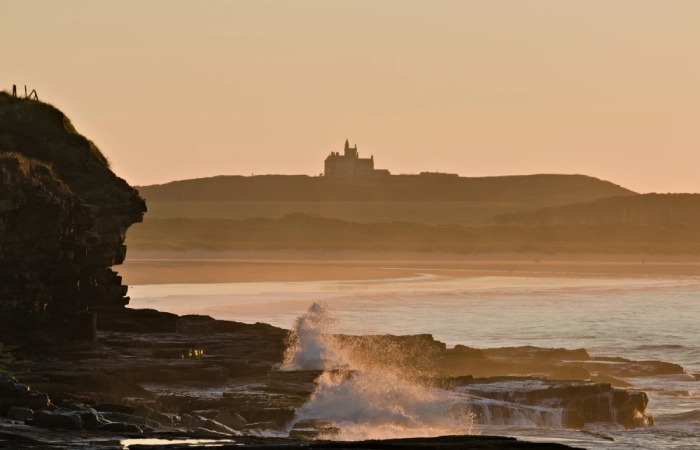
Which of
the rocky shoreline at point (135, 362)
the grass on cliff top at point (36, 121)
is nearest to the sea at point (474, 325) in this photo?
the rocky shoreline at point (135, 362)

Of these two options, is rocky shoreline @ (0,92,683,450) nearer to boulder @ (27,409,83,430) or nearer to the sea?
boulder @ (27,409,83,430)

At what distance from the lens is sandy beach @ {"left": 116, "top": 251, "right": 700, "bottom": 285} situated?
349 feet

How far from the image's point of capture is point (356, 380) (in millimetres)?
37469

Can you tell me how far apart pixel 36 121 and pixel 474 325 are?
86.9 ft

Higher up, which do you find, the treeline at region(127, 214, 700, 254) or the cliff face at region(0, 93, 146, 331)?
the treeline at region(127, 214, 700, 254)

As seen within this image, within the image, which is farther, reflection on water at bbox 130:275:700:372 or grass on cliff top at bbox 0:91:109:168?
reflection on water at bbox 130:275:700:372

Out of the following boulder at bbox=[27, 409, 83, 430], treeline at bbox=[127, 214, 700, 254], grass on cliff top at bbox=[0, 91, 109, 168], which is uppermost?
treeline at bbox=[127, 214, 700, 254]

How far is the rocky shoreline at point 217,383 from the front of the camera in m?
27.7

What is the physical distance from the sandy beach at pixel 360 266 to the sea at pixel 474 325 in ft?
16.3

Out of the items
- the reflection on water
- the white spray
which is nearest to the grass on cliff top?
the white spray

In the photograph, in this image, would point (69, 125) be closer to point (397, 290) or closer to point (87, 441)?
point (87, 441)

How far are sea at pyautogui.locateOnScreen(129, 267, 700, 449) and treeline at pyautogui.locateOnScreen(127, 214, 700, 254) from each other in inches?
1863

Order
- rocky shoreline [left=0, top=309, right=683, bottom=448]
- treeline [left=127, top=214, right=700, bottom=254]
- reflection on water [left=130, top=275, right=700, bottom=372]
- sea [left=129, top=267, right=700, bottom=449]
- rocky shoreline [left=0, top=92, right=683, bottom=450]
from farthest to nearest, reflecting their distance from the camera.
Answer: treeline [left=127, top=214, right=700, bottom=254], reflection on water [left=130, top=275, right=700, bottom=372], sea [left=129, top=267, right=700, bottom=449], rocky shoreline [left=0, top=92, right=683, bottom=450], rocky shoreline [left=0, top=309, right=683, bottom=448]

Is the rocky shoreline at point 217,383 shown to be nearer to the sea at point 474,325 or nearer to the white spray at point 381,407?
the white spray at point 381,407
